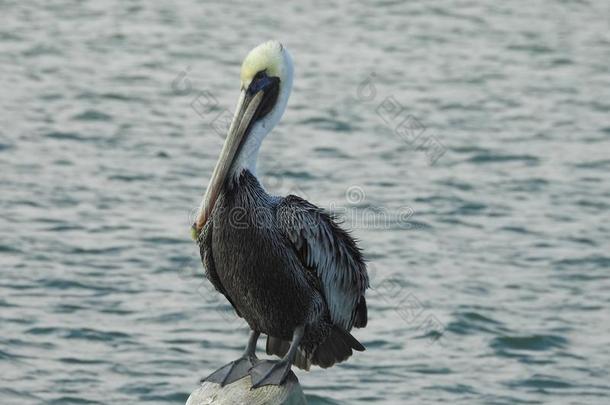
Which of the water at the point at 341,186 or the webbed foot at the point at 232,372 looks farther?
the water at the point at 341,186

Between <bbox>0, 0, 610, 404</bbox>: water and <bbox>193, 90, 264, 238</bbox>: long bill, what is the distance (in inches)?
117

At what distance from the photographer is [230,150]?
20.6 ft

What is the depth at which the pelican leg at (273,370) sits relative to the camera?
19.4 ft

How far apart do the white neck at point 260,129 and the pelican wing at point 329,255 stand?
0.25 metres

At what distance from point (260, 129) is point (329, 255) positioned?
2.22ft

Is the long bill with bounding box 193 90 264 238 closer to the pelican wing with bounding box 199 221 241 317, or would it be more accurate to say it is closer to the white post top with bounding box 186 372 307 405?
the pelican wing with bounding box 199 221 241 317

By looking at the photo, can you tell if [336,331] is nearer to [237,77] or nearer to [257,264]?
[257,264]

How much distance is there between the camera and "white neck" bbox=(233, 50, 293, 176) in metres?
6.28

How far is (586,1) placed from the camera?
20.8 meters

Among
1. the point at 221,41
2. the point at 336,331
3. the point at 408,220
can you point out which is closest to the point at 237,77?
the point at 221,41

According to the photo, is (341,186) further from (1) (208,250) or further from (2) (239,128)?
(1) (208,250)

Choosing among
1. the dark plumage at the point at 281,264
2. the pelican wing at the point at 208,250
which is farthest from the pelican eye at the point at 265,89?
the pelican wing at the point at 208,250

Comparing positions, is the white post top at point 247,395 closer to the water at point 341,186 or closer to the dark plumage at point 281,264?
the dark plumage at point 281,264

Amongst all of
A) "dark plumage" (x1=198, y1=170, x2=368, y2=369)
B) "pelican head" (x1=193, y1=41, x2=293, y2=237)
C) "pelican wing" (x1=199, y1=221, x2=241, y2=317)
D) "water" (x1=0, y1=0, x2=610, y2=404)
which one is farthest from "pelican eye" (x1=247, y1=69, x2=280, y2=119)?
"water" (x1=0, y1=0, x2=610, y2=404)
